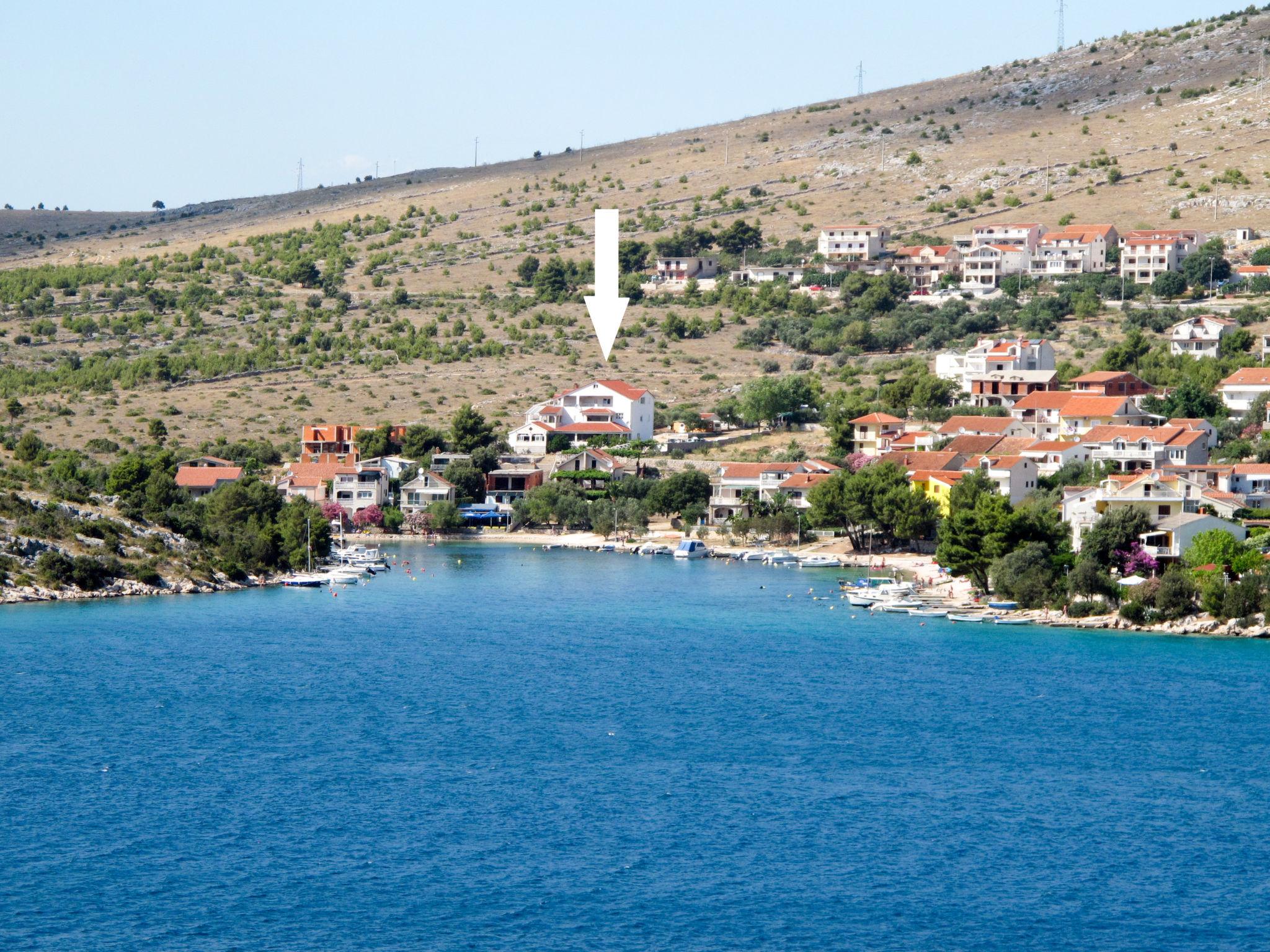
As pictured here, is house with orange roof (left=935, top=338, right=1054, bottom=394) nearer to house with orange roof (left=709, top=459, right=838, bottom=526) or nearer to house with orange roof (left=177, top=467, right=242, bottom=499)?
house with orange roof (left=709, top=459, right=838, bottom=526)

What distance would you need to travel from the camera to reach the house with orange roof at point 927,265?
115 metres

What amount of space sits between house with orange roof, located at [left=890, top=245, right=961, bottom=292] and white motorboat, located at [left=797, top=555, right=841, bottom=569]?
1789 inches

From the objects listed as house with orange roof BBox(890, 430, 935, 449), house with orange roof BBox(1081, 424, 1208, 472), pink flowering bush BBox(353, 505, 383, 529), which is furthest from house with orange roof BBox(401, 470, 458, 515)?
house with orange roof BBox(1081, 424, 1208, 472)

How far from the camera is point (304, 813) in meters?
35.3

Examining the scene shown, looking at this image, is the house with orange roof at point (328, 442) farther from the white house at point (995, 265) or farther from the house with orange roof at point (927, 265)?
the white house at point (995, 265)

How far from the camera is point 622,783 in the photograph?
3781cm

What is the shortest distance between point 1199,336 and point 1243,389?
10.5 m

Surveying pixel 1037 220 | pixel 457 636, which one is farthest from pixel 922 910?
pixel 1037 220

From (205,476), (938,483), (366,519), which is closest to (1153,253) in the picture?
(938,483)

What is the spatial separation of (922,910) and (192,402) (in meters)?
76.7

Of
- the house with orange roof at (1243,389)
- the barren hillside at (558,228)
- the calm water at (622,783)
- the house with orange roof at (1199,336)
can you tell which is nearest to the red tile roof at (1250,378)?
the house with orange roof at (1243,389)

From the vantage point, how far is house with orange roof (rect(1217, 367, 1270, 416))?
8075 centimetres

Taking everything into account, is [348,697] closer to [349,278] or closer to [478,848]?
[478,848]

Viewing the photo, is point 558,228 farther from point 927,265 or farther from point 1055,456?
point 1055,456
